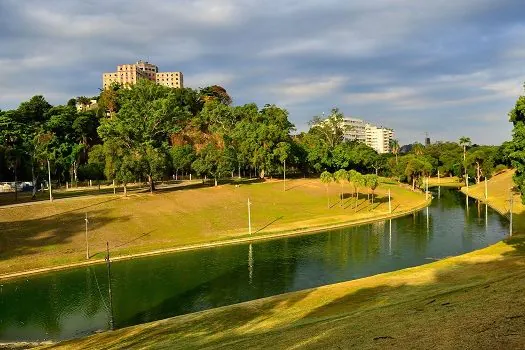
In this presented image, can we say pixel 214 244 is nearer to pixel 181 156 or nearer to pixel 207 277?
pixel 207 277

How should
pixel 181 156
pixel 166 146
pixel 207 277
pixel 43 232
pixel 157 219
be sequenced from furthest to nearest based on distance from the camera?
pixel 181 156 < pixel 166 146 < pixel 157 219 < pixel 43 232 < pixel 207 277

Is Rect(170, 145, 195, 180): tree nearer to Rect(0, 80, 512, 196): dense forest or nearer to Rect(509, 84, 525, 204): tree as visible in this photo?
Rect(0, 80, 512, 196): dense forest

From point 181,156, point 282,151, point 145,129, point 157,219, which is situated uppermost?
point 145,129

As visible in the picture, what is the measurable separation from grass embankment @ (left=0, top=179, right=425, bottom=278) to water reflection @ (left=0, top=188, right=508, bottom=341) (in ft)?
21.0

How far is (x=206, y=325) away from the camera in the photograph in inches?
1297

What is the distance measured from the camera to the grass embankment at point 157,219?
214 ft

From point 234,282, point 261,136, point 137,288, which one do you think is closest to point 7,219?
point 137,288

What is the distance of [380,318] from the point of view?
23.8 metres

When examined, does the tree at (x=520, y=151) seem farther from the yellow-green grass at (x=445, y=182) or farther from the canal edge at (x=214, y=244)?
the yellow-green grass at (x=445, y=182)

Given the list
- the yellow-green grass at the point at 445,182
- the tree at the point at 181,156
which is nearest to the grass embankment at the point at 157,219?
the tree at the point at 181,156

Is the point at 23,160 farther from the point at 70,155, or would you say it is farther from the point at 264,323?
the point at 264,323

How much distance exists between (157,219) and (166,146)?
32393mm

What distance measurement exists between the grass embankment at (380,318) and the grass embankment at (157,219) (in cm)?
3399

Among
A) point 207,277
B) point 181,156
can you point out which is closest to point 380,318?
point 207,277
